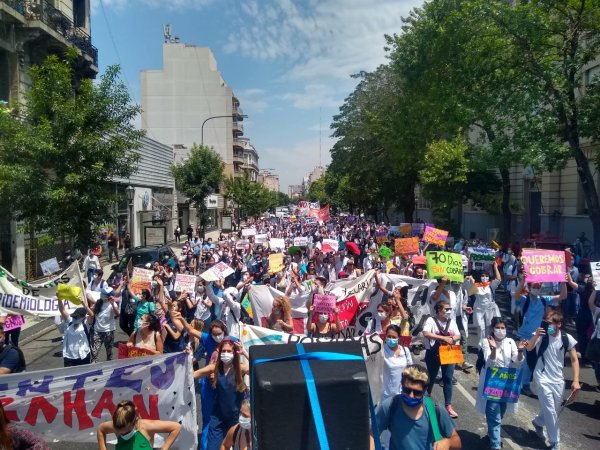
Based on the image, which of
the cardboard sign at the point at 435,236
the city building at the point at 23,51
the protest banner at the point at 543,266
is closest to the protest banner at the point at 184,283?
the protest banner at the point at 543,266

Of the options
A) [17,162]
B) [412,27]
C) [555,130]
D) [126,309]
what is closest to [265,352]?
[126,309]

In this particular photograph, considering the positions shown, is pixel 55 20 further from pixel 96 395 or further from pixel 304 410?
pixel 304 410

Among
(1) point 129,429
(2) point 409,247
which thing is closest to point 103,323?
(1) point 129,429

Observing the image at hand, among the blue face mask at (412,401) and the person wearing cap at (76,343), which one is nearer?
the blue face mask at (412,401)

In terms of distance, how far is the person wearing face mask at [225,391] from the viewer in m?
5.12

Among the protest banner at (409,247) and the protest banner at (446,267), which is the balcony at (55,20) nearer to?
the protest banner at (409,247)

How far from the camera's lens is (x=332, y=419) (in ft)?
8.39

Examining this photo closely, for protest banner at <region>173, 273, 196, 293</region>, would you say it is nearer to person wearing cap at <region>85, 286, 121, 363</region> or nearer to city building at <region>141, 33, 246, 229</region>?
person wearing cap at <region>85, 286, 121, 363</region>

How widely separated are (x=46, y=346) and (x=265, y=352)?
378 inches

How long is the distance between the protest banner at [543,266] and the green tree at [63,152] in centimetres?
1109

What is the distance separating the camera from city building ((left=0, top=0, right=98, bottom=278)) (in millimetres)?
17984

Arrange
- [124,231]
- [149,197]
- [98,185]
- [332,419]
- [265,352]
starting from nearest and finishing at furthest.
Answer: [332,419]
[265,352]
[98,185]
[124,231]
[149,197]

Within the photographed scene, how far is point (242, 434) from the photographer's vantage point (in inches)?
178

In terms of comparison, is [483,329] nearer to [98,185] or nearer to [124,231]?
[98,185]
